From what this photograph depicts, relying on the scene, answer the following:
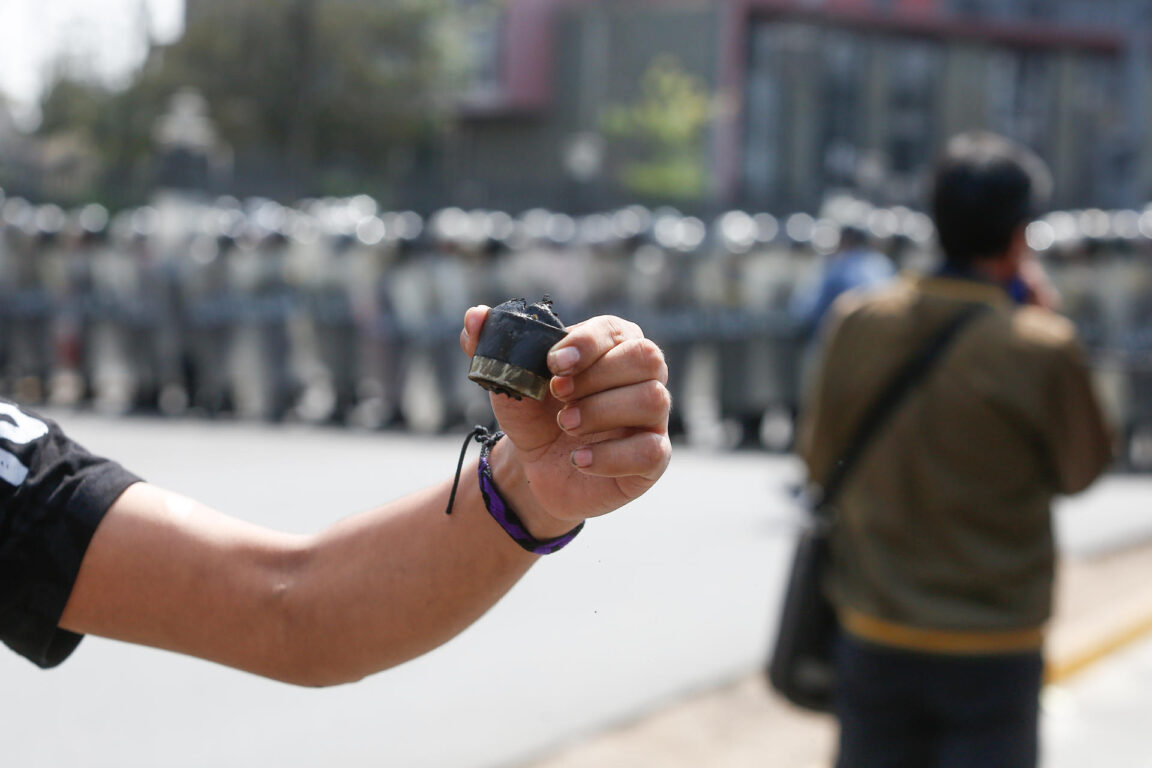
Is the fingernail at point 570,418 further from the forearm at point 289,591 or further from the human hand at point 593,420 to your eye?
the forearm at point 289,591

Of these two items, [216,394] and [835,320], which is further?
[216,394]

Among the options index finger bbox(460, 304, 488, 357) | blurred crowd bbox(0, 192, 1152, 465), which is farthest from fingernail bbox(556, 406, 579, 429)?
blurred crowd bbox(0, 192, 1152, 465)

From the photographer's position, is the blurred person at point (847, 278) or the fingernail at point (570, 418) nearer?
the fingernail at point (570, 418)

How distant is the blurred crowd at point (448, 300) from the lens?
11906 millimetres

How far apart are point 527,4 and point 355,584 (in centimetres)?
3202

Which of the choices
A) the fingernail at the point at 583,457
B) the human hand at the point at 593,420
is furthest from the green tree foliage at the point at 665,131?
the fingernail at the point at 583,457

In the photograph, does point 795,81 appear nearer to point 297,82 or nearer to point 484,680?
point 297,82

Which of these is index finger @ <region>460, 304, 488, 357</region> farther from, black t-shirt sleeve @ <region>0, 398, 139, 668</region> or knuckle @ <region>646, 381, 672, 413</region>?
black t-shirt sleeve @ <region>0, 398, 139, 668</region>

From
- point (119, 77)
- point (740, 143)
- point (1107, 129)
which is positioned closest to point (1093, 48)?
point (1107, 129)

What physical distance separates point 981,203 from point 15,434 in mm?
1905

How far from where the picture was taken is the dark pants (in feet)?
8.38

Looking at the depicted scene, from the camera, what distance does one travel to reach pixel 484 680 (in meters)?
4.89

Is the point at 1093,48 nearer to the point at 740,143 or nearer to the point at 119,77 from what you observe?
the point at 740,143

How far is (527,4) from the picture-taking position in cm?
3247
